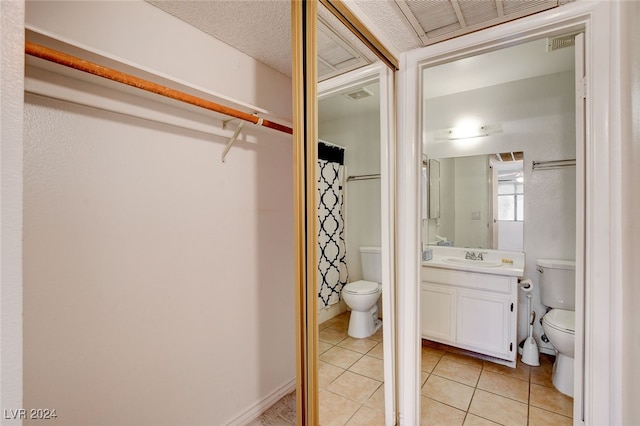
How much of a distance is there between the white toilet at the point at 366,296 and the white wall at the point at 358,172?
4cm

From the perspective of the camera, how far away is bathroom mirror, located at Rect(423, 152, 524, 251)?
249cm

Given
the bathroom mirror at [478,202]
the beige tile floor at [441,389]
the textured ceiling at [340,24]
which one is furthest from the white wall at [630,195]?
the bathroom mirror at [478,202]

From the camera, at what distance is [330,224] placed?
101 centimetres

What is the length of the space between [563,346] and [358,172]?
6.29ft

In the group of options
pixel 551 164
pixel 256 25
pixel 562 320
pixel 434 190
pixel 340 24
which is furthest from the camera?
pixel 434 190

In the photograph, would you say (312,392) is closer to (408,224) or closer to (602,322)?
(408,224)

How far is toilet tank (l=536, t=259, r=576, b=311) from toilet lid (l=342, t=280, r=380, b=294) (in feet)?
5.73

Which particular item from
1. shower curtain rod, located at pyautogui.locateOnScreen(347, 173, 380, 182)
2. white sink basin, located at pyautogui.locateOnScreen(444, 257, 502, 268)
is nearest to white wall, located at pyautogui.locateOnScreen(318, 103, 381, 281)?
shower curtain rod, located at pyautogui.locateOnScreen(347, 173, 380, 182)

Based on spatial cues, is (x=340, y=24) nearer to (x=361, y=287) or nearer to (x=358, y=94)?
(x=358, y=94)

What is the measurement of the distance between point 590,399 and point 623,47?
1.51m

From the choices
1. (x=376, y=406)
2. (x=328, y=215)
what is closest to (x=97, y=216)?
(x=328, y=215)

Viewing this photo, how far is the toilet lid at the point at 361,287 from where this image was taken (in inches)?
45.1

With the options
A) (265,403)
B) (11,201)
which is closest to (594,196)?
(265,403)

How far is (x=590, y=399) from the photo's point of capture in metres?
1.21
